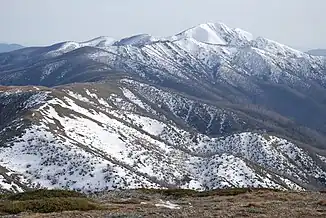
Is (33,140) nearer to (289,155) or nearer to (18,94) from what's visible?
(18,94)

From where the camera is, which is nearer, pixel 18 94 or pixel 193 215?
pixel 193 215

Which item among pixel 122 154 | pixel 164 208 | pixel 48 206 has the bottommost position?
pixel 122 154

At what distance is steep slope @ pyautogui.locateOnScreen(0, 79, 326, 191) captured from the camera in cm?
10925

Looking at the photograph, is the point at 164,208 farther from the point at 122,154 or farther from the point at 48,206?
the point at 122,154

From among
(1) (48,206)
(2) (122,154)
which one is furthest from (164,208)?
(2) (122,154)

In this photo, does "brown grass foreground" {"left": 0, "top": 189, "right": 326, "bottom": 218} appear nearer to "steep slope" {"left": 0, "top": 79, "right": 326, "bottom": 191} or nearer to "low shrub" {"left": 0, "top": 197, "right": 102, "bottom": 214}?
"low shrub" {"left": 0, "top": 197, "right": 102, "bottom": 214}

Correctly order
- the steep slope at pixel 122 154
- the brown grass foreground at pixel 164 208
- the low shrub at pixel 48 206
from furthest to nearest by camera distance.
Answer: the steep slope at pixel 122 154 < the low shrub at pixel 48 206 < the brown grass foreground at pixel 164 208

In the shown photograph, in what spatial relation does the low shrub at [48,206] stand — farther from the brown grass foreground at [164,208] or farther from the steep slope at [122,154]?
the steep slope at [122,154]

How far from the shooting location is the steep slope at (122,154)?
109250mm

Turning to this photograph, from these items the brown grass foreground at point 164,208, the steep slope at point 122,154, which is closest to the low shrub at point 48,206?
the brown grass foreground at point 164,208

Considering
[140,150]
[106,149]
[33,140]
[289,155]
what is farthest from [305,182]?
[33,140]

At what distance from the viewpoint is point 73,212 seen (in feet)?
102

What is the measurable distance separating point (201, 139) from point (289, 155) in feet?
116

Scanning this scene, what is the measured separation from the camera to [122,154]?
139m
